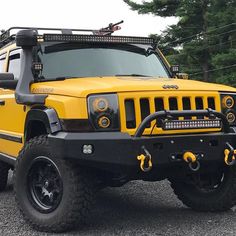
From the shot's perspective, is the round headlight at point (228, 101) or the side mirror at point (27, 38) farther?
the side mirror at point (27, 38)

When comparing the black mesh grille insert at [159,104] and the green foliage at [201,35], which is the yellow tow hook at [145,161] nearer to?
the black mesh grille insert at [159,104]

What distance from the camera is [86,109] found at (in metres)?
4.34

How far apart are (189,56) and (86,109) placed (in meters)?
25.7

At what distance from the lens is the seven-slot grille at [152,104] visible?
4395 millimetres

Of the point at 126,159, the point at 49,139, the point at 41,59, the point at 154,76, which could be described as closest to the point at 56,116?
the point at 49,139

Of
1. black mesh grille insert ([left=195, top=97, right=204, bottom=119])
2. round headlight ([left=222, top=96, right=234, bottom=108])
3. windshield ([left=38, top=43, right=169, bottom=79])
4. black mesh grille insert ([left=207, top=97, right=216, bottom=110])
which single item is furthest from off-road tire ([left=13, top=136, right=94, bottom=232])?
round headlight ([left=222, top=96, right=234, bottom=108])

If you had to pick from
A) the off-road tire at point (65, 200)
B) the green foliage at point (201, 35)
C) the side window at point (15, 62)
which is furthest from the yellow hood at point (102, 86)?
the green foliage at point (201, 35)

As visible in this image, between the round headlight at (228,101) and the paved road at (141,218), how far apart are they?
3.83ft

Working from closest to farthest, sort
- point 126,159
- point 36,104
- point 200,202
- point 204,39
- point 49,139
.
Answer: point 126,159, point 49,139, point 36,104, point 200,202, point 204,39

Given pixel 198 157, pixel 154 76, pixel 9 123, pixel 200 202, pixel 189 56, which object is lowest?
pixel 200 202

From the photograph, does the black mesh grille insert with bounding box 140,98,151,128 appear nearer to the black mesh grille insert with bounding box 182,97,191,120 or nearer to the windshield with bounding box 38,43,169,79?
the black mesh grille insert with bounding box 182,97,191,120

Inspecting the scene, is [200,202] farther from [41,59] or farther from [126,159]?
[41,59]

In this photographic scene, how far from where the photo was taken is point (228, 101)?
493 cm

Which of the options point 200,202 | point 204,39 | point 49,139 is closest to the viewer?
point 49,139
